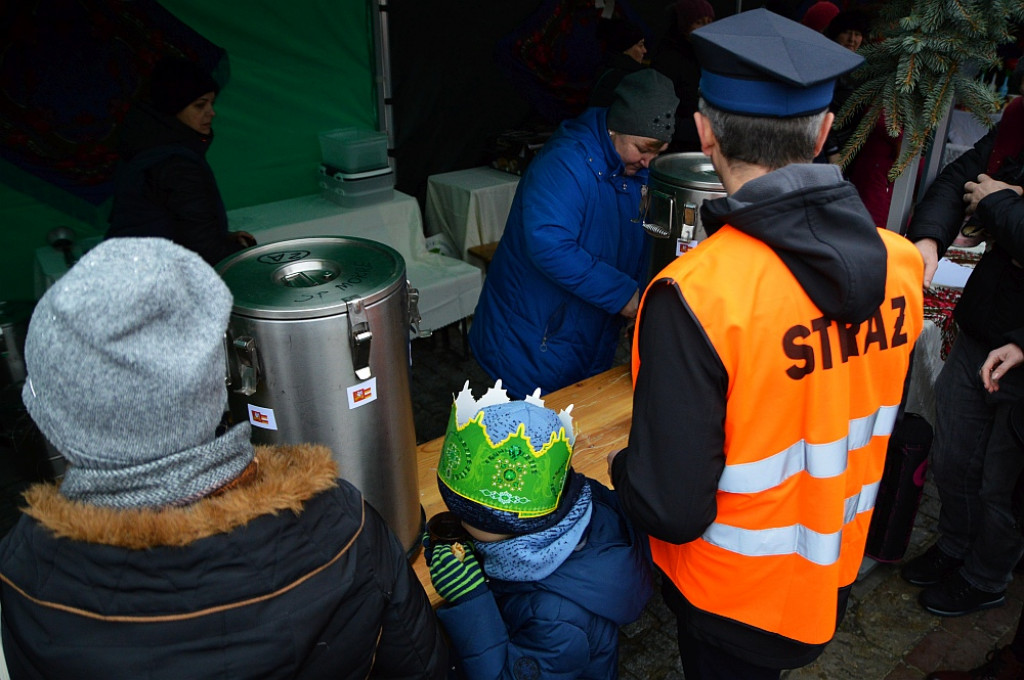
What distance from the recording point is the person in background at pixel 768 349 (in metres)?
1.21

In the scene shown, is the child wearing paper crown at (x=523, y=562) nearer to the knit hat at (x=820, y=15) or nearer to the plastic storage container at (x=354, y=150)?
the plastic storage container at (x=354, y=150)

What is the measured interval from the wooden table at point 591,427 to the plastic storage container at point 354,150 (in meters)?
2.47

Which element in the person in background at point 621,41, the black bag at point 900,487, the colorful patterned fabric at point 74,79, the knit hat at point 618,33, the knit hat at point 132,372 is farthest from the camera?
the knit hat at point 618,33

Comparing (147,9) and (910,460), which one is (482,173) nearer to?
(147,9)

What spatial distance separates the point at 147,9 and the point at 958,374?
164 inches

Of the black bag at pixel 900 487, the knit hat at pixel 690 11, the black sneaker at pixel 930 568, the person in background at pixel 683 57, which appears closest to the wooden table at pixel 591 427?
the black bag at pixel 900 487

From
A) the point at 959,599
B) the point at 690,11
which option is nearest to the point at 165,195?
the point at 959,599

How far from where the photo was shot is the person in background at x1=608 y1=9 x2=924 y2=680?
1.21 metres

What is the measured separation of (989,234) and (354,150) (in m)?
3.36

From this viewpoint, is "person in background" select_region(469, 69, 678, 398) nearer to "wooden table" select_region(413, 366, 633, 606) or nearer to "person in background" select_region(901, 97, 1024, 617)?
"wooden table" select_region(413, 366, 633, 606)

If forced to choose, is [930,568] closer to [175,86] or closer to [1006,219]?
[1006,219]

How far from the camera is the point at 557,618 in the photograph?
1.51m

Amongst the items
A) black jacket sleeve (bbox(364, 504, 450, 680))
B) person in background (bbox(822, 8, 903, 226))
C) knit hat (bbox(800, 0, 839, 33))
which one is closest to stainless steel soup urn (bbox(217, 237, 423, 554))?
black jacket sleeve (bbox(364, 504, 450, 680))

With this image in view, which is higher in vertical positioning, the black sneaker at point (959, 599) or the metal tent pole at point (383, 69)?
the metal tent pole at point (383, 69)
